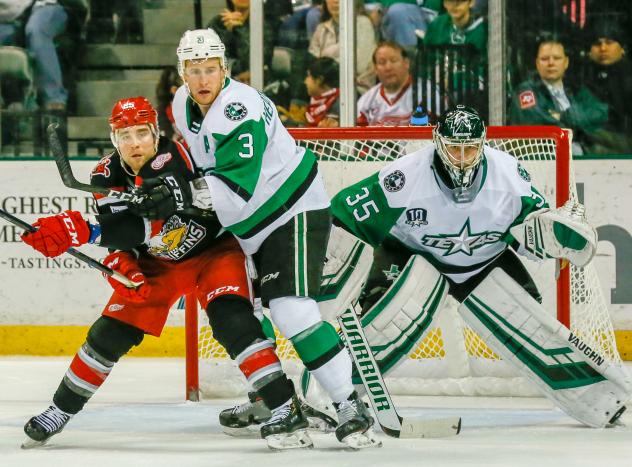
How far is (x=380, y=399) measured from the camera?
3.61 meters

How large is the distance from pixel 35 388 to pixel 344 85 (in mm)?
1800

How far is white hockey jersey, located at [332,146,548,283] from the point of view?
3709mm

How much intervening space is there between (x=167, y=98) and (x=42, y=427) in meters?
2.67

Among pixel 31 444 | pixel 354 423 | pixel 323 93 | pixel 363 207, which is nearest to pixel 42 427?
pixel 31 444

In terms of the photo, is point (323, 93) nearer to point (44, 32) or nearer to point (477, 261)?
point (44, 32)

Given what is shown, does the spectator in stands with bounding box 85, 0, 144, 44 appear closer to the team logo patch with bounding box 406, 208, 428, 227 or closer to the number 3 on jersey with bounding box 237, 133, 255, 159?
the team logo patch with bounding box 406, 208, 428, 227

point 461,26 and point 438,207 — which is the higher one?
point 461,26

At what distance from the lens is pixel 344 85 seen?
5.59 metres

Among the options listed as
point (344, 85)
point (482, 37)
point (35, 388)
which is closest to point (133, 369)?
point (35, 388)

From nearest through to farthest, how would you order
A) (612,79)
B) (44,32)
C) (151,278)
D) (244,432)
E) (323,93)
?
(151,278) → (244,432) → (612,79) → (323,93) → (44,32)

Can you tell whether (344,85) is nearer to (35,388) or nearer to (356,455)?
(35,388)

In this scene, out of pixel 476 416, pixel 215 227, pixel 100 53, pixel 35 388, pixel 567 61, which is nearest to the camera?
pixel 215 227

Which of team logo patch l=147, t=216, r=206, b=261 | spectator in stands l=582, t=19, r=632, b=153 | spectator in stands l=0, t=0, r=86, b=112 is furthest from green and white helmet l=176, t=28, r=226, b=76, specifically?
spectator in stands l=0, t=0, r=86, b=112

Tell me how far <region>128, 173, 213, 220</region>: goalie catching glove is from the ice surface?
22.8 inches
